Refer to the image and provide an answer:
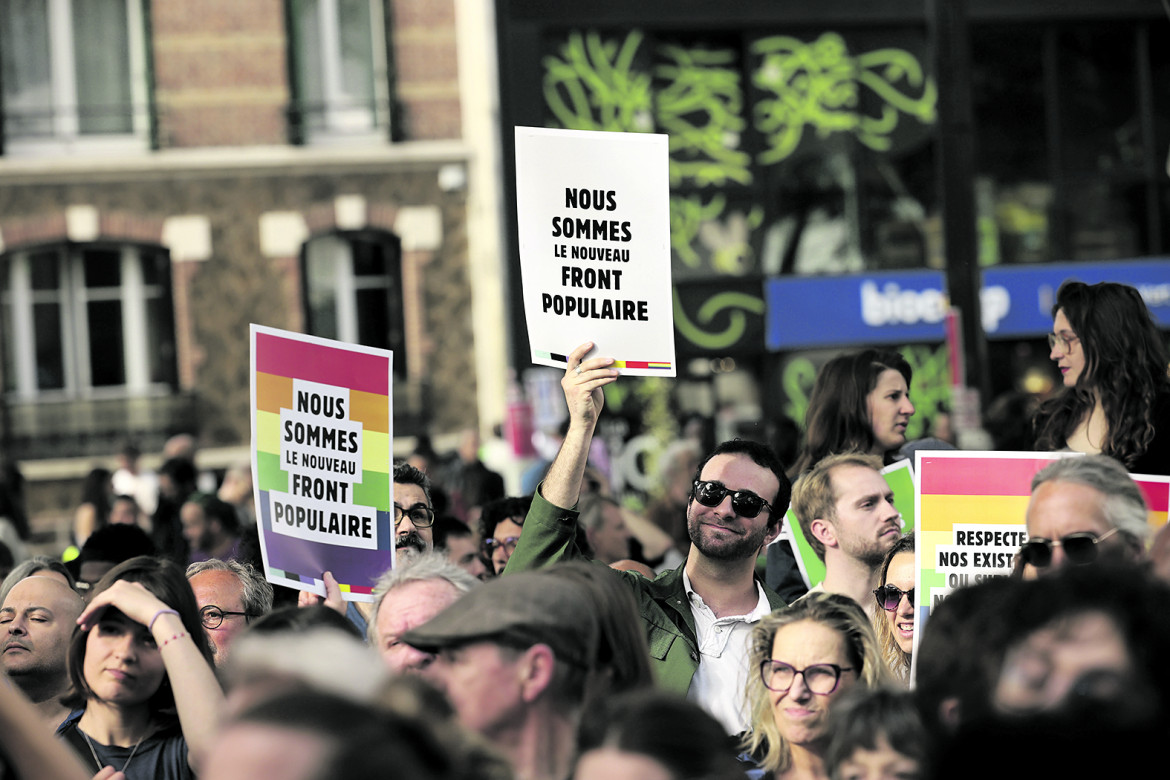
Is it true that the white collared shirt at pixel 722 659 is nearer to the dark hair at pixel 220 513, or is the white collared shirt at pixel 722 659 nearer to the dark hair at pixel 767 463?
the dark hair at pixel 767 463

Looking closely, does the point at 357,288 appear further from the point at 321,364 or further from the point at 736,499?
the point at 736,499

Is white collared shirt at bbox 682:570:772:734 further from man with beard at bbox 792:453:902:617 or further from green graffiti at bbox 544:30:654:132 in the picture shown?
green graffiti at bbox 544:30:654:132

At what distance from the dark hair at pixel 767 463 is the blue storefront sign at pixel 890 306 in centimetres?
1410

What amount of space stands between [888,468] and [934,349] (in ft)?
45.7

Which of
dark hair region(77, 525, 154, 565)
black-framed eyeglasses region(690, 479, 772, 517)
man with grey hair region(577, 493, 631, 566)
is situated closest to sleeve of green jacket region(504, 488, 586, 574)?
black-framed eyeglasses region(690, 479, 772, 517)

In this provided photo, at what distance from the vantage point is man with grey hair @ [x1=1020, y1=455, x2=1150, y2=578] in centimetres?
292

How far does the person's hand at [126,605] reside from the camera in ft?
11.6

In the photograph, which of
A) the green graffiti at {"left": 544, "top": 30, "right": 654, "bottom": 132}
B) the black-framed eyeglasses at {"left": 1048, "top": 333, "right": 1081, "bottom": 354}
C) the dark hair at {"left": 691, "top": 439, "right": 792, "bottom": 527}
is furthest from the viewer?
the green graffiti at {"left": 544, "top": 30, "right": 654, "bottom": 132}

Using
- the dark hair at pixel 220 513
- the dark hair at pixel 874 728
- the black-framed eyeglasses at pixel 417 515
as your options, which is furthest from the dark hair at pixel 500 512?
the dark hair at pixel 874 728

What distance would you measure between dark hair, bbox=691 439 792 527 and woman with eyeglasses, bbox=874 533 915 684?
13.6 inches

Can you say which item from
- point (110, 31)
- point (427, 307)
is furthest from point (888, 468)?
point (110, 31)

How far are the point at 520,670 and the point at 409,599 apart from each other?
1002 mm

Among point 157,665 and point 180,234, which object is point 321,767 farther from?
point 180,234

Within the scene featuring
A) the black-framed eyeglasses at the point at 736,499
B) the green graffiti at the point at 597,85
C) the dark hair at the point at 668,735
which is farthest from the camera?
the green graffiti at the point at 597,85
